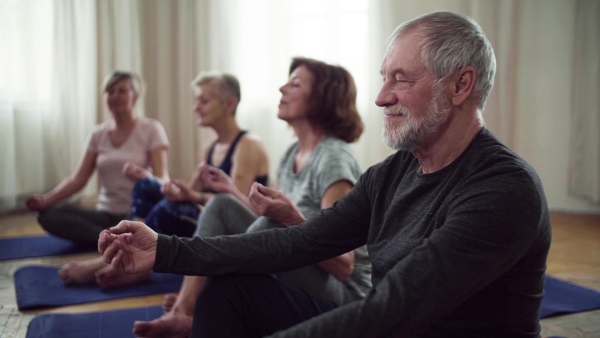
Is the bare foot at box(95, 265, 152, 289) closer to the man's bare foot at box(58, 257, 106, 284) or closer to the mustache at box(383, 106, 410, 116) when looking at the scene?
the man's bare foot at box(58, 257, 106, 284)

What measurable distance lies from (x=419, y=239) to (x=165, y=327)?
98 cm

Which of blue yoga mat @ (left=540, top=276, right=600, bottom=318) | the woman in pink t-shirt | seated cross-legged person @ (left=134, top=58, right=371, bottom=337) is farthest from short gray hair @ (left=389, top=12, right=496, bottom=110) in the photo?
the woman in pink t-shirt

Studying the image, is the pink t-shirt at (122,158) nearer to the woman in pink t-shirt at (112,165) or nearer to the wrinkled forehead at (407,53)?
the woman in pink t-shirt at (112,165)

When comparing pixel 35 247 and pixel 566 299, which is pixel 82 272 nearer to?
pixel 35 247

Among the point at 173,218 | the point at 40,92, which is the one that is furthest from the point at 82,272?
the point at 40,92

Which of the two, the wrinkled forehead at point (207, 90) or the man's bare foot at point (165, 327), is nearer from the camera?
the man's bare foot at point (165, 327)

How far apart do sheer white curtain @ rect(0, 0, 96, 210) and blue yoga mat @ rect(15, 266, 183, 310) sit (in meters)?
1.83

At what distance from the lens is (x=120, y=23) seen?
15.4 feet

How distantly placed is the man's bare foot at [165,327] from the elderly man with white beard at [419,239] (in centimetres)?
57

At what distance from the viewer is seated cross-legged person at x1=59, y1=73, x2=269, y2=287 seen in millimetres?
2545

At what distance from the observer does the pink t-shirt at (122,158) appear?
3.24 metres

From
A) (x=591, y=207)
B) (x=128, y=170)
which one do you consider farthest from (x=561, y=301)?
(x=591, y=207)


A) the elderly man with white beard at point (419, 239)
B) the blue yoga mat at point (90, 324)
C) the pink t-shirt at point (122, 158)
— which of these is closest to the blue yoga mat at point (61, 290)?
the blue yoga mat at point (90, 324)

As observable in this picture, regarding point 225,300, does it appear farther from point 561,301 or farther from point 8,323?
point 561,301
